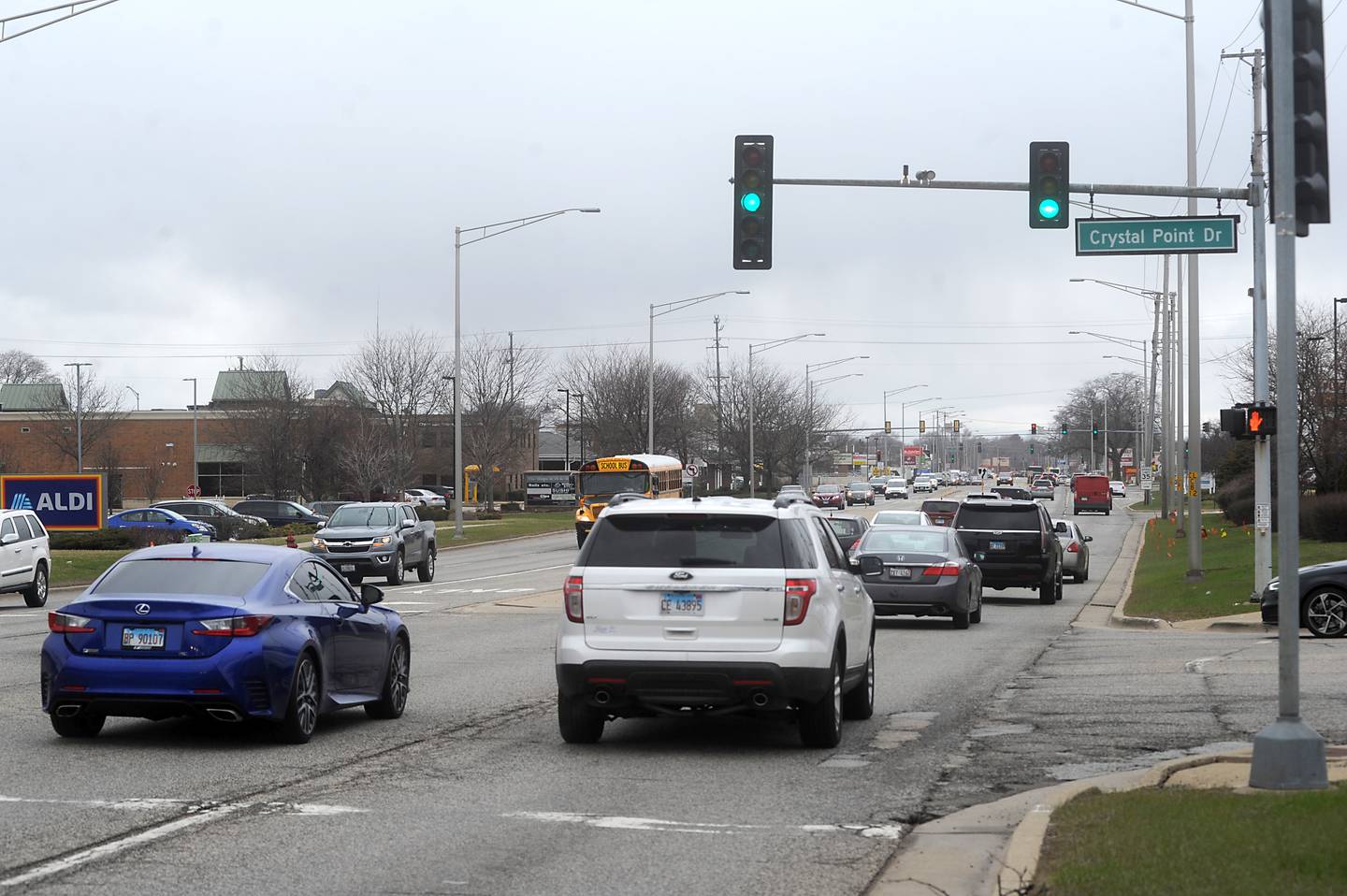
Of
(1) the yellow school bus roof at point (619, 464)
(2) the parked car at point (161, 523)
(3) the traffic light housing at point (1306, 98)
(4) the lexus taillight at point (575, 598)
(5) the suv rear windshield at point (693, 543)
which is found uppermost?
(3) the traffic light housing at point (1306, 98)

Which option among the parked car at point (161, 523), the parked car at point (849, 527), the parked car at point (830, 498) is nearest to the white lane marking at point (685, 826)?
the parked car at point (849, 527)

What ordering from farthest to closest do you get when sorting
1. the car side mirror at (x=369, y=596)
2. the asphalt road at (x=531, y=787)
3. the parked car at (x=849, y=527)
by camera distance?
the parked car at (x=849, y=527)
the car side mirror at (x=369, y=596)
the asphalt road at (x=531, y=787)

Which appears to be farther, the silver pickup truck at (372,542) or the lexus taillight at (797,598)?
the silver pickup truck at (372,542)

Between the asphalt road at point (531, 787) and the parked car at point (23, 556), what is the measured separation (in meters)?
11.4

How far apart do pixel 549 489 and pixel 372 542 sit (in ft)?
230

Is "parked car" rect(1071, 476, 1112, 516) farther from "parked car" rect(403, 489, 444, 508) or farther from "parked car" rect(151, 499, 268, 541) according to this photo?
"parked car" rect(151, 499, 268, 541)

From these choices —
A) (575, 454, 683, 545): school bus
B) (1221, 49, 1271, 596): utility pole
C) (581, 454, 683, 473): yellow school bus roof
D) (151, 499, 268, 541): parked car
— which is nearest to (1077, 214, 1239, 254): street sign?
(1221, 49, 1271, 596): utility pole

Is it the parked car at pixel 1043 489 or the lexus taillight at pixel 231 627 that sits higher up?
the lexus taillight at pixel 231 627

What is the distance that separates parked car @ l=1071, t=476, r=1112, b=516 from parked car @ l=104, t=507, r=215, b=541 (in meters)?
50.9

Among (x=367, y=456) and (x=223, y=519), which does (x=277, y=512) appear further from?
(x=367, y=456)

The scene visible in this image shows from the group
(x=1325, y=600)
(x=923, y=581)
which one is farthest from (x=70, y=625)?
(x=1325, y=600)

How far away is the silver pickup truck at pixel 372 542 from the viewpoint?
114ft

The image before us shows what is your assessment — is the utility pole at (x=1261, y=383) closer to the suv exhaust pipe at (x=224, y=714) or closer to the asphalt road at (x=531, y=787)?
the asphalt road at (x=531, y=787)

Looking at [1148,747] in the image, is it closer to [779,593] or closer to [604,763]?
[779,593]
